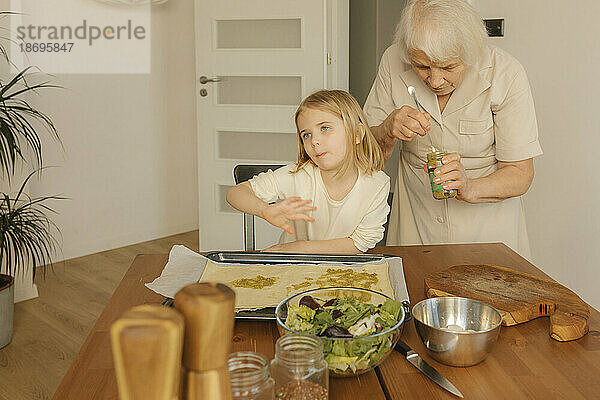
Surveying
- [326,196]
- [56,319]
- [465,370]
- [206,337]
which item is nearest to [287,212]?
[326,196]

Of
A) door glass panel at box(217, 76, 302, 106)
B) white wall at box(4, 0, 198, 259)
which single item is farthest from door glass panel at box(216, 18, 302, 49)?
white wall at box(4, 0, 198, 259)

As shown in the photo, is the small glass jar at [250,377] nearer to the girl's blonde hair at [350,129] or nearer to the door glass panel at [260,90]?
the girl's blonde hair at [350,129]

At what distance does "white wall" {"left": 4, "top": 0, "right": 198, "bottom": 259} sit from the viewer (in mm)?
4590

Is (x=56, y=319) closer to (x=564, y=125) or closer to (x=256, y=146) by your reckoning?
(x=256, y=146)

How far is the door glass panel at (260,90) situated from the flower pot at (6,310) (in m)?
1.82

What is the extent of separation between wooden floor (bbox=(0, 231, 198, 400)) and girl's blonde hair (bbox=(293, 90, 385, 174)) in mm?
1600

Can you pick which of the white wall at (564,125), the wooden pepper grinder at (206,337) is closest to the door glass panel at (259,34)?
the white wall at (564,125)

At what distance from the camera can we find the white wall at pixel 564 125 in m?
2.91

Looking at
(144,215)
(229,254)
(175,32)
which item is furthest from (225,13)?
(229,254)

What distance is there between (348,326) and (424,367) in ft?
0.51

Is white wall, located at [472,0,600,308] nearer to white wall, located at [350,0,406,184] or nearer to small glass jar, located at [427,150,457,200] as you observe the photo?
small glass jar, located at [427,150,457,200]

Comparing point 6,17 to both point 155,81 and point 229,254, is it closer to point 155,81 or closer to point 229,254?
point 155,81

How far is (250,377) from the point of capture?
0.86 meters

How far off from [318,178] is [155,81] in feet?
10.7
